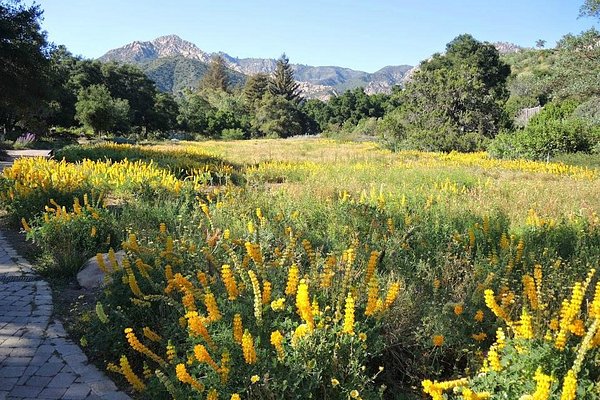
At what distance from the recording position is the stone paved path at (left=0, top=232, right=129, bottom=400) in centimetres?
284

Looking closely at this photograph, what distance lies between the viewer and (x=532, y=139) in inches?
658

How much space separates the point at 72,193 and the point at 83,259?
2.38m

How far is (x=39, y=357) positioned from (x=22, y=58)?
46.3 ft

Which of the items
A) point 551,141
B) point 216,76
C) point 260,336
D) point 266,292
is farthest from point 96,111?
point 216,76

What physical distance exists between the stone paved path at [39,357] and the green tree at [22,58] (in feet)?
40.8

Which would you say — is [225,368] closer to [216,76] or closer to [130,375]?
Result: [130,375]

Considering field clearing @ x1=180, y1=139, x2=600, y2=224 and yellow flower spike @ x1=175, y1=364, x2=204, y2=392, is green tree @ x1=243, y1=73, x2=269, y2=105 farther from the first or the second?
yellow flower spike @ x1=175, y1=364, x2=204, y2=392

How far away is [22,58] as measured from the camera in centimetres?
1423

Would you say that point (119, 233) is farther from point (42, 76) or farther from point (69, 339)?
point (42, 76)

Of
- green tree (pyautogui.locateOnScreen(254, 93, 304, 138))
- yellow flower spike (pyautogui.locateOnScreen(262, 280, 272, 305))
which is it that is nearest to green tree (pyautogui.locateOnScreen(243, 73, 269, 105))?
green tree (pyautogui.locateOnScreen(254, 93, 304, 138))

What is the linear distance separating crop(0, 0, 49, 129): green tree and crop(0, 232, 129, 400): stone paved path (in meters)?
12.4

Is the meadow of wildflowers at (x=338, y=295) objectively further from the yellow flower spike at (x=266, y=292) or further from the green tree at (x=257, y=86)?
the green tree at (x=257, y=86)

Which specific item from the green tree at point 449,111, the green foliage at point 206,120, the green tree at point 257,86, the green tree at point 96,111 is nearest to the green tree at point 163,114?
the green foliage at point 206,120

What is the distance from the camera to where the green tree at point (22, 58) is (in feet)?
46.1
